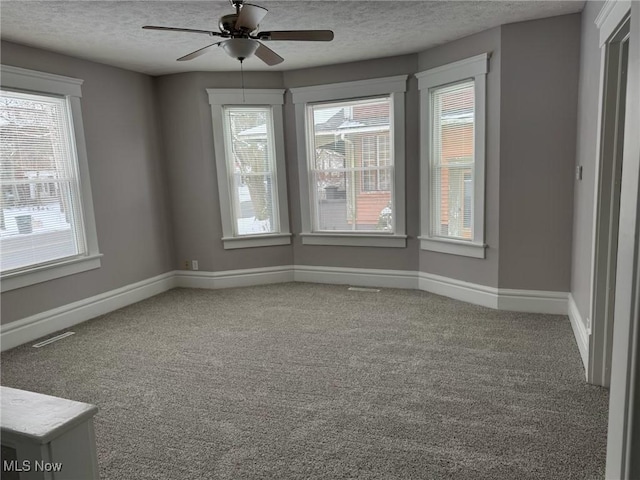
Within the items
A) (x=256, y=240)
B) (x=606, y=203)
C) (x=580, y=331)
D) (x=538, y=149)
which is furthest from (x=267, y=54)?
(x=580, y=331)

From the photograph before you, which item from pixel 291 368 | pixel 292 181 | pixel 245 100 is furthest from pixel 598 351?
pixel 245 100

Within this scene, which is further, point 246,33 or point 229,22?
point 246,33

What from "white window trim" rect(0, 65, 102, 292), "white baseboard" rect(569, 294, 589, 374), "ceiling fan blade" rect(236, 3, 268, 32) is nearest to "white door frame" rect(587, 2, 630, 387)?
"white baseboard" rect(569, 294, 589, 374)

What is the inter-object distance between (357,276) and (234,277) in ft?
5.10

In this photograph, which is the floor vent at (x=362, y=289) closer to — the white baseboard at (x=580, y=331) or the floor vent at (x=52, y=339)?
the white baseboard at (x=580, y=331)

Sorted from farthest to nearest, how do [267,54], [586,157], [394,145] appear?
[394,145] → [586,157] → [267,54]

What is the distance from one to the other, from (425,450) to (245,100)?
4381 mm

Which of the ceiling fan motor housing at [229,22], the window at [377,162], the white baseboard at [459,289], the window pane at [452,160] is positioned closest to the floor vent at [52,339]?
the ceiling fan motor housing at [229,22]

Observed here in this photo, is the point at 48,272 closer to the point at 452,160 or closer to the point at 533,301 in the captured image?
the point at 452,160

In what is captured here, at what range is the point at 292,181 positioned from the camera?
5559 mm

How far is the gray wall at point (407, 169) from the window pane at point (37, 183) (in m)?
2.40

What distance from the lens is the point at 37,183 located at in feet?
13.3

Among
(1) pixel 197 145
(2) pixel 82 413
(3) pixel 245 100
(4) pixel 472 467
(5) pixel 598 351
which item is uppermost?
(3) pixel 245 100

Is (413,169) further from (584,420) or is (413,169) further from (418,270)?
(584,420)
